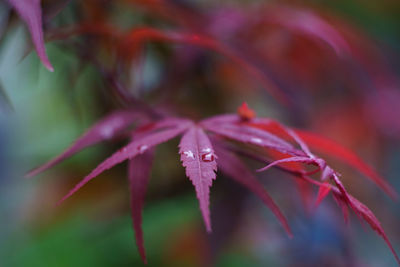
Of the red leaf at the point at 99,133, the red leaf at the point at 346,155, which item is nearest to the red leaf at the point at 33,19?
the red leaf at the point at 99,133

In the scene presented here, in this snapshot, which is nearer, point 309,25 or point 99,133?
point 99,133

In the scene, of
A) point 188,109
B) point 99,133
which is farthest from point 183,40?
point 188,109

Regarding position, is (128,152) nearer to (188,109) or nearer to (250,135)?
(250,135)

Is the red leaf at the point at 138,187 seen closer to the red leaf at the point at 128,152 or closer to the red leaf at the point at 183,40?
the red leaf at the point at 128,152

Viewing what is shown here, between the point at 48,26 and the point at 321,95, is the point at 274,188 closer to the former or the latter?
the point at 321,95

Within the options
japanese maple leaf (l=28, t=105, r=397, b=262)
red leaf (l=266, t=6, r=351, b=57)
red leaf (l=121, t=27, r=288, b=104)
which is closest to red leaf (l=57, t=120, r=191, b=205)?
japanese maple leaf (l=28, t=105, r=397, b=262)

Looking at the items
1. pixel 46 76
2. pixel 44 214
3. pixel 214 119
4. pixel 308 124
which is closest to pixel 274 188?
pixel 308 124

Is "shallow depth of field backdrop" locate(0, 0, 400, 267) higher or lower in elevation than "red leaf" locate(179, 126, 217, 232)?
higher

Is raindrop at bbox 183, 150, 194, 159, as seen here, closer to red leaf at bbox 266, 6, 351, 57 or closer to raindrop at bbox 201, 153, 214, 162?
raindrop at bbox 201, 153, 214, 162
